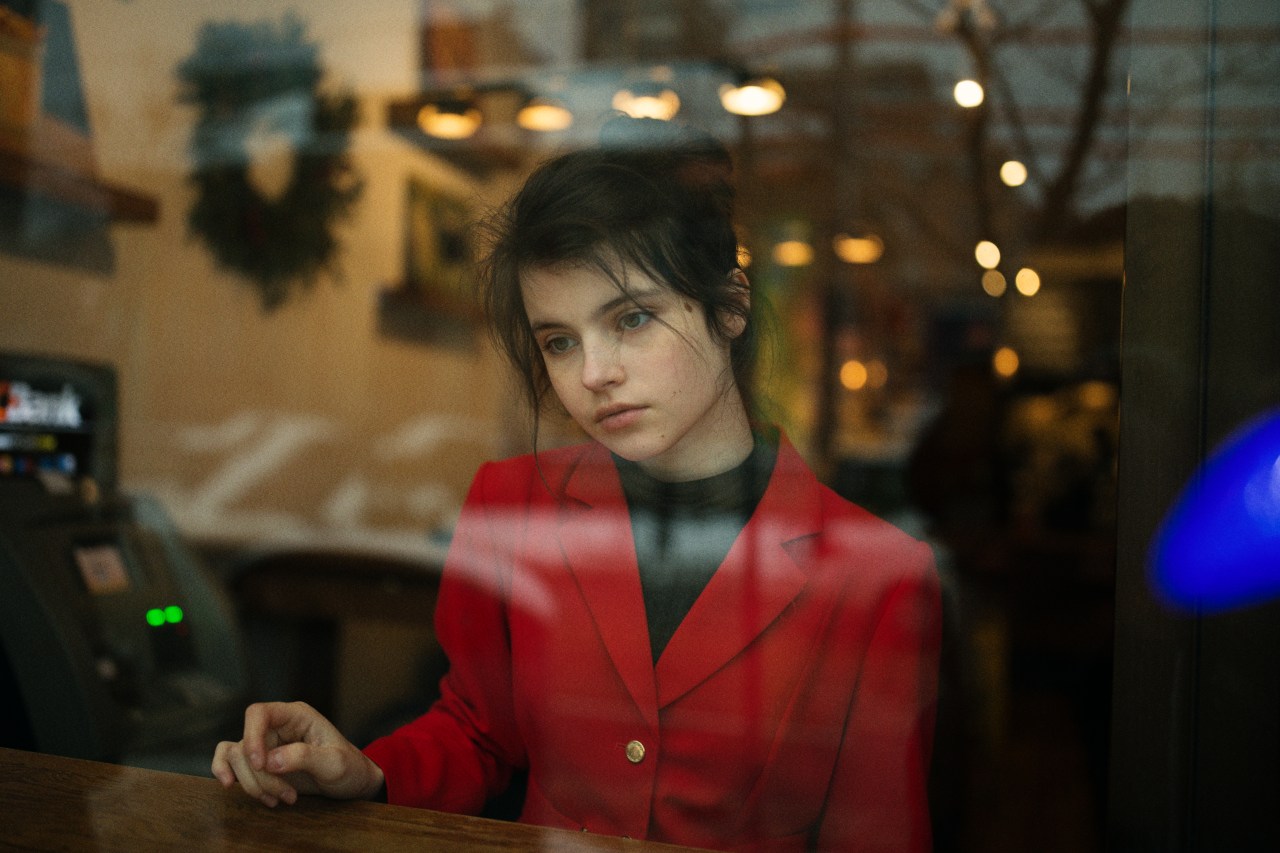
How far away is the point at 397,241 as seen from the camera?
240 cm

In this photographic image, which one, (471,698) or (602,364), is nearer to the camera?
(602,364)

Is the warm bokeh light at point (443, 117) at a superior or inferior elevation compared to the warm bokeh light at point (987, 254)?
superior

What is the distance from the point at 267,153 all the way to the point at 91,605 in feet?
4.94

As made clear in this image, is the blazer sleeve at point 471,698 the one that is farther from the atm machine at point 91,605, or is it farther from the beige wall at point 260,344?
the atm machine at point 91,605

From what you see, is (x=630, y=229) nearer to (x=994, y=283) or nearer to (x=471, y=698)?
(x=471, y=698)

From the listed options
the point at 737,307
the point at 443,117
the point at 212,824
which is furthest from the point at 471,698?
the point at 443,117

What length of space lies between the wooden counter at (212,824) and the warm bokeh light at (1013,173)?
6.47 feet

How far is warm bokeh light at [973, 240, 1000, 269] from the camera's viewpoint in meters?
2.88

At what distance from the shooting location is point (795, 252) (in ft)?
13.1

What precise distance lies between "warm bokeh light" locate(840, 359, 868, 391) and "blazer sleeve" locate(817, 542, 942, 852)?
310 cm

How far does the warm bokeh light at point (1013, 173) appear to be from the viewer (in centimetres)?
240

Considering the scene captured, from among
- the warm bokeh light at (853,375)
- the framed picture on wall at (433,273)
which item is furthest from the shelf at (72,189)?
the warm bokeh light at (853,375)

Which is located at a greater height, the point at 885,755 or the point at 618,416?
the point at 618,416

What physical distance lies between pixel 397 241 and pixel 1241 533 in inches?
76.1
